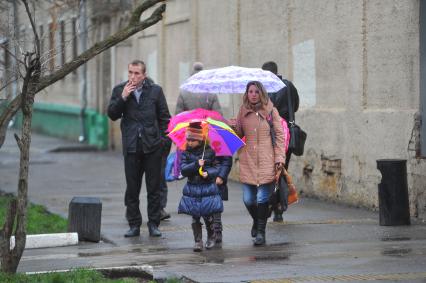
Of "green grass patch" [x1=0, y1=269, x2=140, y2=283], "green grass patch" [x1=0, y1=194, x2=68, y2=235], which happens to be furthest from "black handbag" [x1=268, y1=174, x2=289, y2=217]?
"green grass patch" [x1=0, y1=269, x2=140, y2=283]

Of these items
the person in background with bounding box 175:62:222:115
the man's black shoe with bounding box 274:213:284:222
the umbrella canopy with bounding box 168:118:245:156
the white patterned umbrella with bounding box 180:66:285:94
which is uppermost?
the white patterned umbrella with bounding box 180:66:285:94

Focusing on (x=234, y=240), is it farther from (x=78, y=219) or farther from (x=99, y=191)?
(x=99, y=191)

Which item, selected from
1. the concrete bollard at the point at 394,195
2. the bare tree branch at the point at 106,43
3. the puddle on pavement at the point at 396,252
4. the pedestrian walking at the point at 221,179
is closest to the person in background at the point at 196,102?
the bare tree branch at the point at 106,43

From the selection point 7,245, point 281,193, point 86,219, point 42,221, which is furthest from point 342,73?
point 7,245

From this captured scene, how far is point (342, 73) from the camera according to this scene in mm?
15414

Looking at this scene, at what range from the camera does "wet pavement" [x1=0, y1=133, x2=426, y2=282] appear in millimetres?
9055

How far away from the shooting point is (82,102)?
32094 millimetres

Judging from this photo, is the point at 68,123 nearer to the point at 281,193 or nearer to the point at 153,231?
the point at 153,231

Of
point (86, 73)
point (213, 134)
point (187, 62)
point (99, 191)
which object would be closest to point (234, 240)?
point (213, 134)

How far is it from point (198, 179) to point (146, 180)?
5.09 feet

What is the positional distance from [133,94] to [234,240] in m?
1.96

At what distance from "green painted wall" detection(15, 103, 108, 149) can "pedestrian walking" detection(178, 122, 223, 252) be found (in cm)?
1873

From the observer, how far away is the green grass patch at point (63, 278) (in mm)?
8570

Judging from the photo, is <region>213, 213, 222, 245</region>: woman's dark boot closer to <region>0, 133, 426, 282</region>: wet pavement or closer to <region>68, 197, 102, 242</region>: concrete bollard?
<region>0, 133, 426, 282</region>: wet pavement
